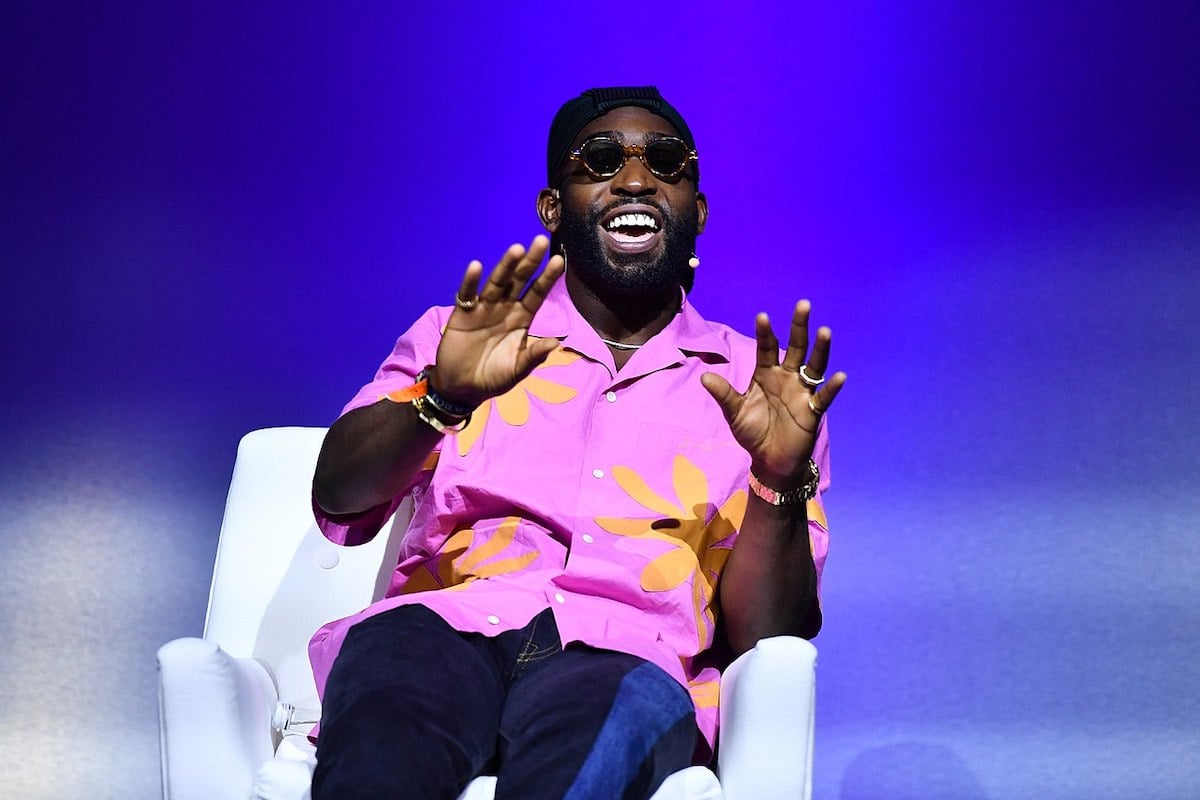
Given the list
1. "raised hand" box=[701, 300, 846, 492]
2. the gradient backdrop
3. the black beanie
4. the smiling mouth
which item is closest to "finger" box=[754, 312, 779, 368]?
"raised hand" box=[701, 300, 846, 492]

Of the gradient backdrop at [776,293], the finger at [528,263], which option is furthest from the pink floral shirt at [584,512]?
the gradient backdrop at [776,293]

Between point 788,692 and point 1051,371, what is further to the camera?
point 1051,371

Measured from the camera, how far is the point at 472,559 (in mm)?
1760

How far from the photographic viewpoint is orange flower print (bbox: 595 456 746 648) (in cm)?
175

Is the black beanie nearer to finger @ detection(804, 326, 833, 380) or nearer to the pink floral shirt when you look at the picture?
the pink floral shirt

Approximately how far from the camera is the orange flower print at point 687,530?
1753 millimetres

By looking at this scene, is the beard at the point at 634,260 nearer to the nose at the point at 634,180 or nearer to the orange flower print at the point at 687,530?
the nose at the point at 634,180

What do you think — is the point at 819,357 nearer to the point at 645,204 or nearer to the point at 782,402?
the point at 782,402

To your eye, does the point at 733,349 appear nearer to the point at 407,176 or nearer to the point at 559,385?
the point at 559,385

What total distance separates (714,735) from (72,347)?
1.58m

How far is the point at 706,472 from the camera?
1839 mm

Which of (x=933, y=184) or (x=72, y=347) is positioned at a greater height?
(x=933, y=184)

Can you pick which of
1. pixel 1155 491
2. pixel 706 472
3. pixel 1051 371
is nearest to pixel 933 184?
pixel 1051 371

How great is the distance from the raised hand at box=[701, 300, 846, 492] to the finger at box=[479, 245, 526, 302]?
27cm
